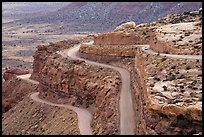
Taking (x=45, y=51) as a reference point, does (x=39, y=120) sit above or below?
below

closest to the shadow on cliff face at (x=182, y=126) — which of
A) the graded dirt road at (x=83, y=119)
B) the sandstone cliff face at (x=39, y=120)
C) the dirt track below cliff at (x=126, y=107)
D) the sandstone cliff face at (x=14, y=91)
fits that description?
the dirt track below cliff at (x=126, y=107)

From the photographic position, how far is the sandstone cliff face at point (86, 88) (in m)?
35.2

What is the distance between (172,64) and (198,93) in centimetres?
784

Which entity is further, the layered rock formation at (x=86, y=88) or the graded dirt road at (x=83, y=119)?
the graded dirt road at (x=83, y=119)

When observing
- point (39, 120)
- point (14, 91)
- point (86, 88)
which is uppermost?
point (86, 88)

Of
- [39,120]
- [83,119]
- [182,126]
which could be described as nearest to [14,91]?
[39,120]

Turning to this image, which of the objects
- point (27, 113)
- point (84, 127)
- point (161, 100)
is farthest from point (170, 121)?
point (27, 113)

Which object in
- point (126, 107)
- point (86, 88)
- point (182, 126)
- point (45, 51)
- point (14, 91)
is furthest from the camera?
point (14, 91)

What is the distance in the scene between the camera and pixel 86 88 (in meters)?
42.4

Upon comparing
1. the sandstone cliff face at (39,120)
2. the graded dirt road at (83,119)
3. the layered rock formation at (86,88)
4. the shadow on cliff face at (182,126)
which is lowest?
the sandstone cliff face at (39,120)

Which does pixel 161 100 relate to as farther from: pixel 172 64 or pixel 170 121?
pixel 172 64

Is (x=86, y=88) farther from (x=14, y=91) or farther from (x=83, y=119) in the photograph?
(x=14, y=91)

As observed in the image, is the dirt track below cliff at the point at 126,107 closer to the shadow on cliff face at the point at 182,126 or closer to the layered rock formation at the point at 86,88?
the layered rock formation at the point at 86,88

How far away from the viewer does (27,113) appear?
4941 centimetres
